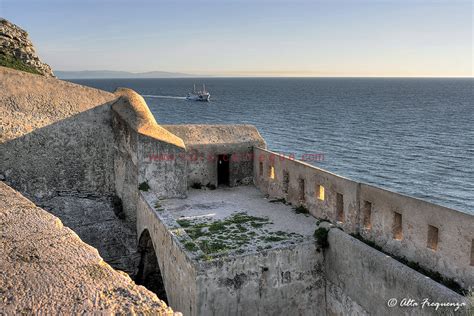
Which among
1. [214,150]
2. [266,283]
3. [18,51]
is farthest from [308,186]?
[18,51]

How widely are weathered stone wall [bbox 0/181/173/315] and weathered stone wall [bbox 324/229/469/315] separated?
6.05 metres

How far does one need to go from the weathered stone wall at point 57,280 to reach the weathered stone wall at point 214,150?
11.0 m

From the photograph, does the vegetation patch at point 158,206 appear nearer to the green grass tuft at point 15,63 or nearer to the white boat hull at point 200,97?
the green grass tuft at point 15,63

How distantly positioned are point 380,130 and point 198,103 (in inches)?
2099

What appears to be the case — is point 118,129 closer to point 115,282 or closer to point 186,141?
point 186,141

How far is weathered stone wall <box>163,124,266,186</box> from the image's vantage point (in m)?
18.2

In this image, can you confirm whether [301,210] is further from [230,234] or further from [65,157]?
[65,157]

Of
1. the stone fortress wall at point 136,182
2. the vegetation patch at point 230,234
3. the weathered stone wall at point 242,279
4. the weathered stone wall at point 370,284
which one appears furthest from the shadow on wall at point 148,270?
the weathered stone wall at point 370,284

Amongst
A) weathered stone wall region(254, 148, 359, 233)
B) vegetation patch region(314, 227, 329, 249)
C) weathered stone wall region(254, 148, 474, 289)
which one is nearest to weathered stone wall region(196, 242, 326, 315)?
vegetation patch region(314, 227, 329, 249)

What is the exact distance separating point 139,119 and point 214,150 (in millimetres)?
3545

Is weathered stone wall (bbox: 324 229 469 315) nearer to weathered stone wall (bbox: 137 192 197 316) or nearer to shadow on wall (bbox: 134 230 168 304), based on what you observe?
weathered stone wall (bbox: 137 192 197 316)

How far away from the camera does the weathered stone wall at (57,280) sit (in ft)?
16.6

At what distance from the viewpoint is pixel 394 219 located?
1118 cm

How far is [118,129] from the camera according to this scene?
16578 millimetres
